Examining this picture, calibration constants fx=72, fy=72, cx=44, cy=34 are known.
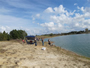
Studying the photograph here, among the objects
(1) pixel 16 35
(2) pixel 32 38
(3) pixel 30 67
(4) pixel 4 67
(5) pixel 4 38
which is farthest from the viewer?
(1) pixel 16 35

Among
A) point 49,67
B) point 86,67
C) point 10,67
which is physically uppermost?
point 10,67

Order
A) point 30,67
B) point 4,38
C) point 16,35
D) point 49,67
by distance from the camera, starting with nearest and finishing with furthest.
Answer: point 30,67 → point 49,67 → point 4,38 → point 16,35

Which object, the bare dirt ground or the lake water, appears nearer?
the bare dirt ground

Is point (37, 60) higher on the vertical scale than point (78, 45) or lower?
higher

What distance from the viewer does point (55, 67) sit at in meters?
5.91

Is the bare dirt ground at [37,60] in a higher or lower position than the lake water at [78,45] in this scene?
higher

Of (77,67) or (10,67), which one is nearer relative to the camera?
(10,67)

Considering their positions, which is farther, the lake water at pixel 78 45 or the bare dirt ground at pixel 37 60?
the lake water at pixel 78 45

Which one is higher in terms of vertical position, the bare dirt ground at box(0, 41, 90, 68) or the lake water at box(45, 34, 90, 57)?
the bare dirt ground at box(0, 41, 90, 68)

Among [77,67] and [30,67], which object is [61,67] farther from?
[30,67]

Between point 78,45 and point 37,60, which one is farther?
point 78,45

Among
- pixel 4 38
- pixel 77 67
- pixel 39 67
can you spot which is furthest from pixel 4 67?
pixel 4 38

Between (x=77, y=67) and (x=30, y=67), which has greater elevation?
(x=30, y=67)

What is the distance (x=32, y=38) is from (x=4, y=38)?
24.0 metres
